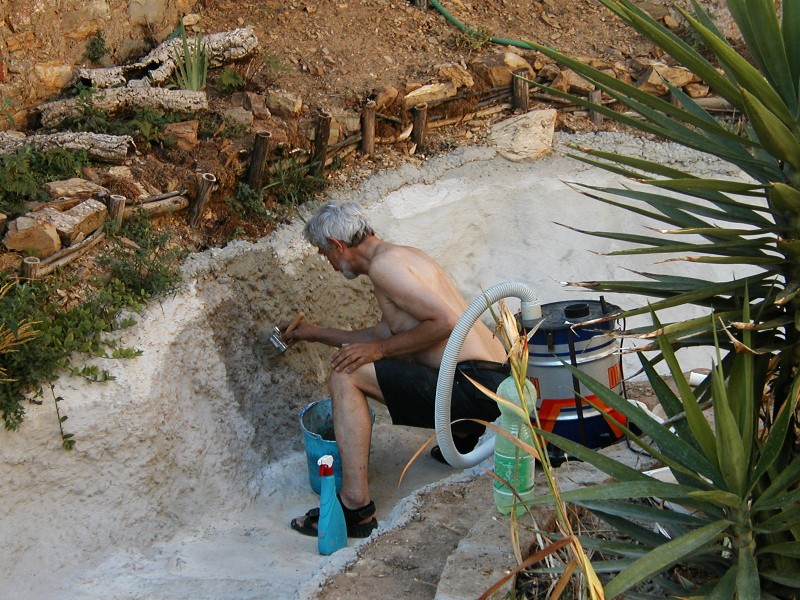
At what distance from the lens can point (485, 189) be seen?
698cm

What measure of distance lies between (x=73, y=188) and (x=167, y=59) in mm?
1580

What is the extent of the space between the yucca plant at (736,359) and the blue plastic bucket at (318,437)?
2.17m

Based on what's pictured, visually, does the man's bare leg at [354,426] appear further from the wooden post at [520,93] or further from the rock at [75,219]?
the wooden post at [520,93]

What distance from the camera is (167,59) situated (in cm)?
612

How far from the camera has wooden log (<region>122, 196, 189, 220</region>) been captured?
5105 mm

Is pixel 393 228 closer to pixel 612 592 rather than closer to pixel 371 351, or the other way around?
pixel 371 351

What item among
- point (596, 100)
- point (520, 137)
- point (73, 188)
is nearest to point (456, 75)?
point (520, 137)

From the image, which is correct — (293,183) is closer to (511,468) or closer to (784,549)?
(511,468)

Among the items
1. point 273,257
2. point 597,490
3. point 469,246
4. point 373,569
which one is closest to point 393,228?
point 469,246

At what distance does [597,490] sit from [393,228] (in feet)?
14.4

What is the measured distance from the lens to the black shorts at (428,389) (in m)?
4.36

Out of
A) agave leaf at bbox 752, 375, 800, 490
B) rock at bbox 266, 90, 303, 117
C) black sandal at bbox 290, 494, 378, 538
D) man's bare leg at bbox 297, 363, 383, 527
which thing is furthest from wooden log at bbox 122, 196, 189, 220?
agave leaf at bbox 752, 375, 800, 490

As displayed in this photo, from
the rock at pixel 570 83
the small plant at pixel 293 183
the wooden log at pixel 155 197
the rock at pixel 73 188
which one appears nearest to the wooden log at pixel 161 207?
the wooden log at pixel 155 197

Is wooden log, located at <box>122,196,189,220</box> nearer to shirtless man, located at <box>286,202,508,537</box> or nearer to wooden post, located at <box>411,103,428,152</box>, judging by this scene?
shirtless man, located at <box>286,202,508,537</box>
